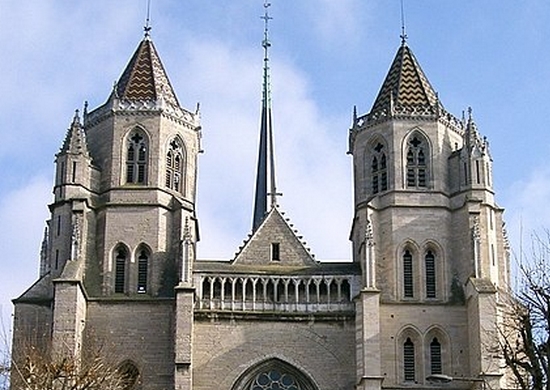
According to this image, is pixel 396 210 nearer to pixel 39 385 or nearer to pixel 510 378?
pixel 510 378

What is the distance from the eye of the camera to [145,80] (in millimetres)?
50500

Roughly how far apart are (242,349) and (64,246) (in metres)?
7.09

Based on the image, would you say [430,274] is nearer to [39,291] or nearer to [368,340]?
[368,340]

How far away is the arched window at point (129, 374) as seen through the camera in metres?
44.6

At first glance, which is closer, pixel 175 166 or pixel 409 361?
pixel 409 361

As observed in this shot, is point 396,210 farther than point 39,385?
Yes

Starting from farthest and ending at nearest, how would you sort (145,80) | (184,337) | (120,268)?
(145,80)
(120,268)
(184,337)

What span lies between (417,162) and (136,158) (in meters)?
10.1

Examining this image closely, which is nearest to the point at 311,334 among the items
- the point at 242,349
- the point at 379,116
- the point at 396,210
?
the point at 242,349

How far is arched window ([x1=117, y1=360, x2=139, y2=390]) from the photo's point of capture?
1755 inches

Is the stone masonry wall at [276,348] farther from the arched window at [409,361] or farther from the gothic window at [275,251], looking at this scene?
the gothic window at [275,251]

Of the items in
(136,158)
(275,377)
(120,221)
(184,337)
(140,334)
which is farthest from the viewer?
(136,158)

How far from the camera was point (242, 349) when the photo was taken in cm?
4600

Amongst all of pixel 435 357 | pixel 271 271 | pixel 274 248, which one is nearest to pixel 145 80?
pixel 274 248
